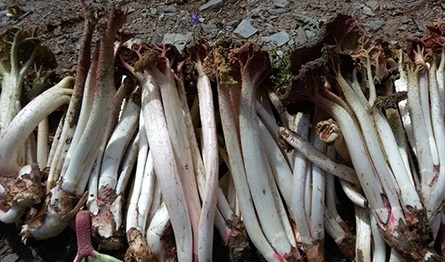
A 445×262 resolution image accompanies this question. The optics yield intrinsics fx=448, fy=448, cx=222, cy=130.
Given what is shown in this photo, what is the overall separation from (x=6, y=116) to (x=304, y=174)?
274cm

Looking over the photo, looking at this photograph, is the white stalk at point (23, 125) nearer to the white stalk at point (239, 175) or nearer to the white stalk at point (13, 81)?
the white stalk at point (13, 81)

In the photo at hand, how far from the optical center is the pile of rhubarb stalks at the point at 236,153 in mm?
3336

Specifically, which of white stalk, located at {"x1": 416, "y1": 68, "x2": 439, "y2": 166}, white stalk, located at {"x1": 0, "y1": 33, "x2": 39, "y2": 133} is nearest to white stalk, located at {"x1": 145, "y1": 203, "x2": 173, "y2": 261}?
white stalk, located at {"x1": 0, "y1": 33, "x2": 39, "y2": 133}

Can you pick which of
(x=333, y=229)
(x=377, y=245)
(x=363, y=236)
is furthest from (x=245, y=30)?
(x=377, y=245)

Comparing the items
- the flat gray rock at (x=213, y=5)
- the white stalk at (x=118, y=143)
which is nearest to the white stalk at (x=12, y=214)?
the white stalk at (x=118, y=143)

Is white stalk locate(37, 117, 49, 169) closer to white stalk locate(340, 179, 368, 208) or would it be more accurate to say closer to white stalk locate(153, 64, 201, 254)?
white stalk locate(153, 64, 201, 254)

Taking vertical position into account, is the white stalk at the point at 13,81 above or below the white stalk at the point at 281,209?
above

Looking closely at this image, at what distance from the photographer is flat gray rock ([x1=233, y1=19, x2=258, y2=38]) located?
5.81m

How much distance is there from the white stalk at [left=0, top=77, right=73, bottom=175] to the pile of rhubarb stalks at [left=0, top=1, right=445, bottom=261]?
1cm

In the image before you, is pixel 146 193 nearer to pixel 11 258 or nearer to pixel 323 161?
pixel 11 258

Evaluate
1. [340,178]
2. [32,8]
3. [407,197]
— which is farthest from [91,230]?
[32,8]

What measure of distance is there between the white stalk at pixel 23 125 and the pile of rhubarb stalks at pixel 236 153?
0.01m

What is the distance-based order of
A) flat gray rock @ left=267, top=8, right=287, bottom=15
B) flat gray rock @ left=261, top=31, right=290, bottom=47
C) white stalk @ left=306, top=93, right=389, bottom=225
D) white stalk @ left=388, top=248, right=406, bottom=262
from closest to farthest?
1. white stalk @ left=388, top=248, right=406, bottom=262
2. white stalk @ left=306, top=93, right=389, bottom=225
3. flat gray rock @ left=261, top=31, right=290, bottom=47
4. flat gray rock @ left=267, top=8, right=287, bottom=15

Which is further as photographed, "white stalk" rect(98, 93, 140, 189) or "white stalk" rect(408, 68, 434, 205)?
"white stalk" rect(98, 93, 140, 189)
